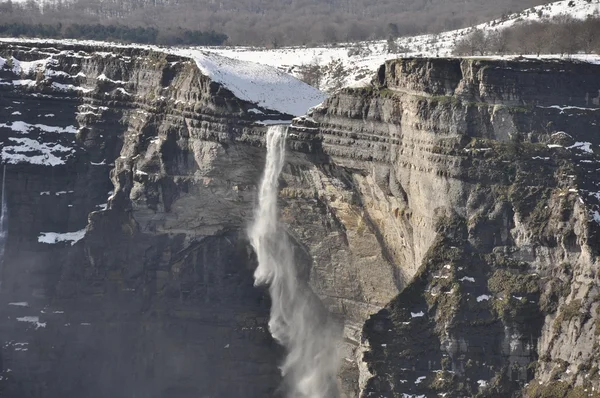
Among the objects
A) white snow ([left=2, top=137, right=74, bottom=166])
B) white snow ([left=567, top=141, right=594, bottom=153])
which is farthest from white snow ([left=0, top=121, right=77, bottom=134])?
white snow ([left=567, top=141, right=594, bottom=153])

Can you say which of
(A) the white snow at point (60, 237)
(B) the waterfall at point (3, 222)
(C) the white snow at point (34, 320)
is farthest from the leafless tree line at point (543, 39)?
(C) the white snow at point (34, 320)

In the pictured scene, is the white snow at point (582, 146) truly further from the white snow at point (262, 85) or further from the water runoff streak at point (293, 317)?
the water runoff streak at point (293, 317)

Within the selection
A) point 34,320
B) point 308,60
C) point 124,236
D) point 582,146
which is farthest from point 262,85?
point 308,60

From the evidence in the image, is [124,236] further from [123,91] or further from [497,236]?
[497,236]

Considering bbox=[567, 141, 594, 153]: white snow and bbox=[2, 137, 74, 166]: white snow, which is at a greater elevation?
bbox=[567, 141, 594, 153]: white snow

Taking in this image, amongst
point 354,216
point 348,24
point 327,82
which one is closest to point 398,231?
point 354,216

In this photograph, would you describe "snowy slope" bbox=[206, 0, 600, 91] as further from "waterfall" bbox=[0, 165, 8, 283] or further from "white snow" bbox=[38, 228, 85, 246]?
"waterfall" bbox=[0, 165, 8, 283]
